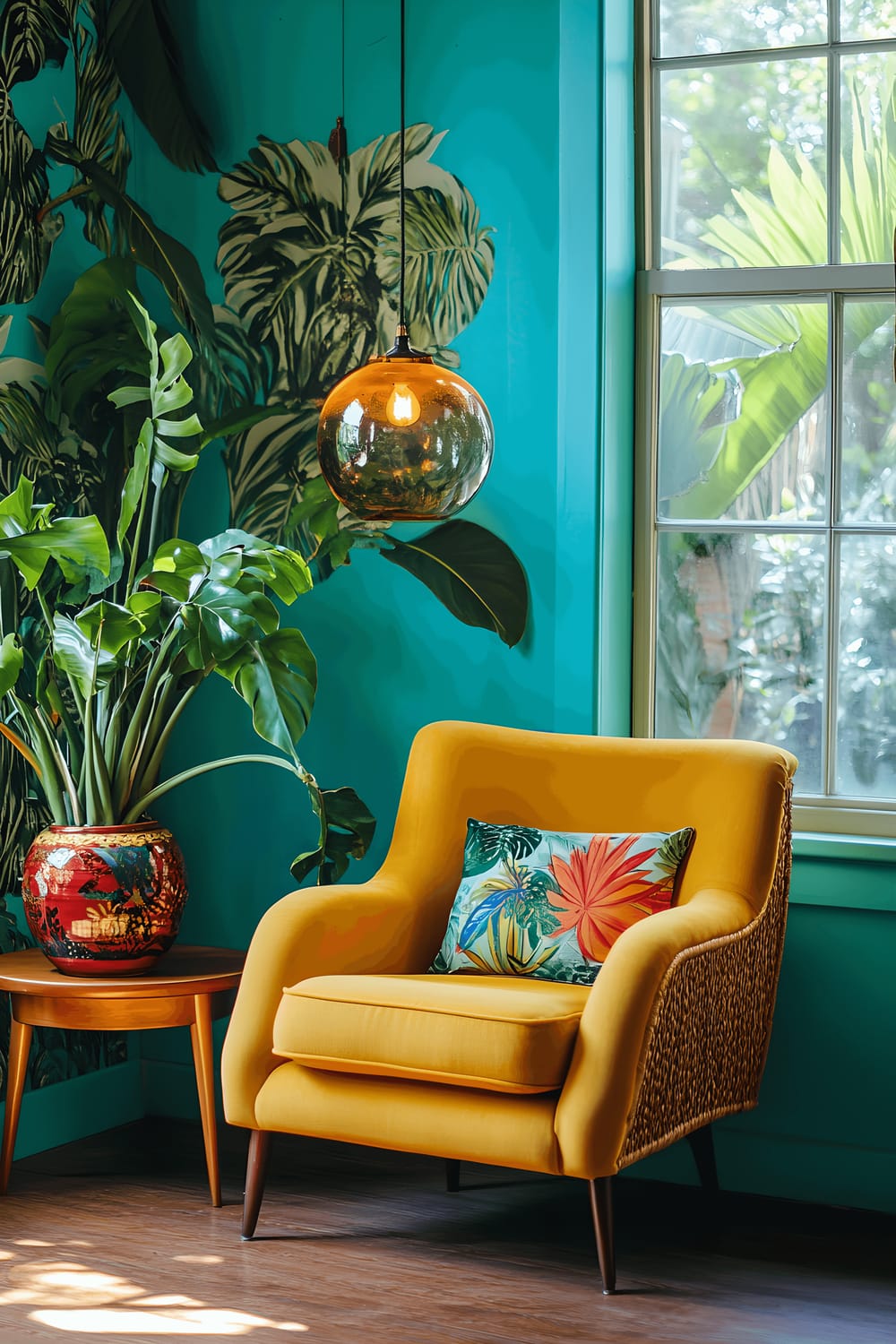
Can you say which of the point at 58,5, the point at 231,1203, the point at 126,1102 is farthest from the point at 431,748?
the point at 58,5

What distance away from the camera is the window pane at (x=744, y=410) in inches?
138

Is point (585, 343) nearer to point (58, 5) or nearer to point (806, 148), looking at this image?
point (806, 148)

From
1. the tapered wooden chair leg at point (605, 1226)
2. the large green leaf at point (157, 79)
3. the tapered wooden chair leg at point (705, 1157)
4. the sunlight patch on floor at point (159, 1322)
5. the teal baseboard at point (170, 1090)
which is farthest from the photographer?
the teal baseboard at point (170, 1090)

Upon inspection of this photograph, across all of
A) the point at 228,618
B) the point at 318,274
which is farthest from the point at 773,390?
the point at 228,618

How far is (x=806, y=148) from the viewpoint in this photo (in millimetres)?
3492

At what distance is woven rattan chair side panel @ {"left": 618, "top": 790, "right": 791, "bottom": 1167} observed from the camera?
8.96ft

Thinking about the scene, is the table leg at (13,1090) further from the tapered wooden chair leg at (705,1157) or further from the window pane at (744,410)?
the window pane at (744,410)

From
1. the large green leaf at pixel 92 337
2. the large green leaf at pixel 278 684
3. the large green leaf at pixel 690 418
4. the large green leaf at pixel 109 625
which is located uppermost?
the large green leaf at pixel 92 337

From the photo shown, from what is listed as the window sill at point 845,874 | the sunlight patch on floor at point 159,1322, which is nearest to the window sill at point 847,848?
the window sill at point 845,874

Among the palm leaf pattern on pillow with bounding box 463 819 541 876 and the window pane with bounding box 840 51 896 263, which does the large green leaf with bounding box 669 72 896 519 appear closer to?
the window pane with bounding box 840 51 896 263

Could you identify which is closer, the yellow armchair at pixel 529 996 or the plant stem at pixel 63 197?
the yellow armchair at pixel 529 996

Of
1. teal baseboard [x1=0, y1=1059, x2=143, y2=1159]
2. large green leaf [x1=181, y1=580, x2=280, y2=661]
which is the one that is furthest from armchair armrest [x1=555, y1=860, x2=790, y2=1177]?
teal baseboard [x1=0, y1=1059, x2=143, y2=1159]

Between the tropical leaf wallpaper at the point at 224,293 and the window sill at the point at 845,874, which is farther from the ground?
the tropical leaf wallpaper at the point at 224,293

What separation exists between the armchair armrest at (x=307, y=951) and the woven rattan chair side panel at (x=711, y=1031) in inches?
24.6
